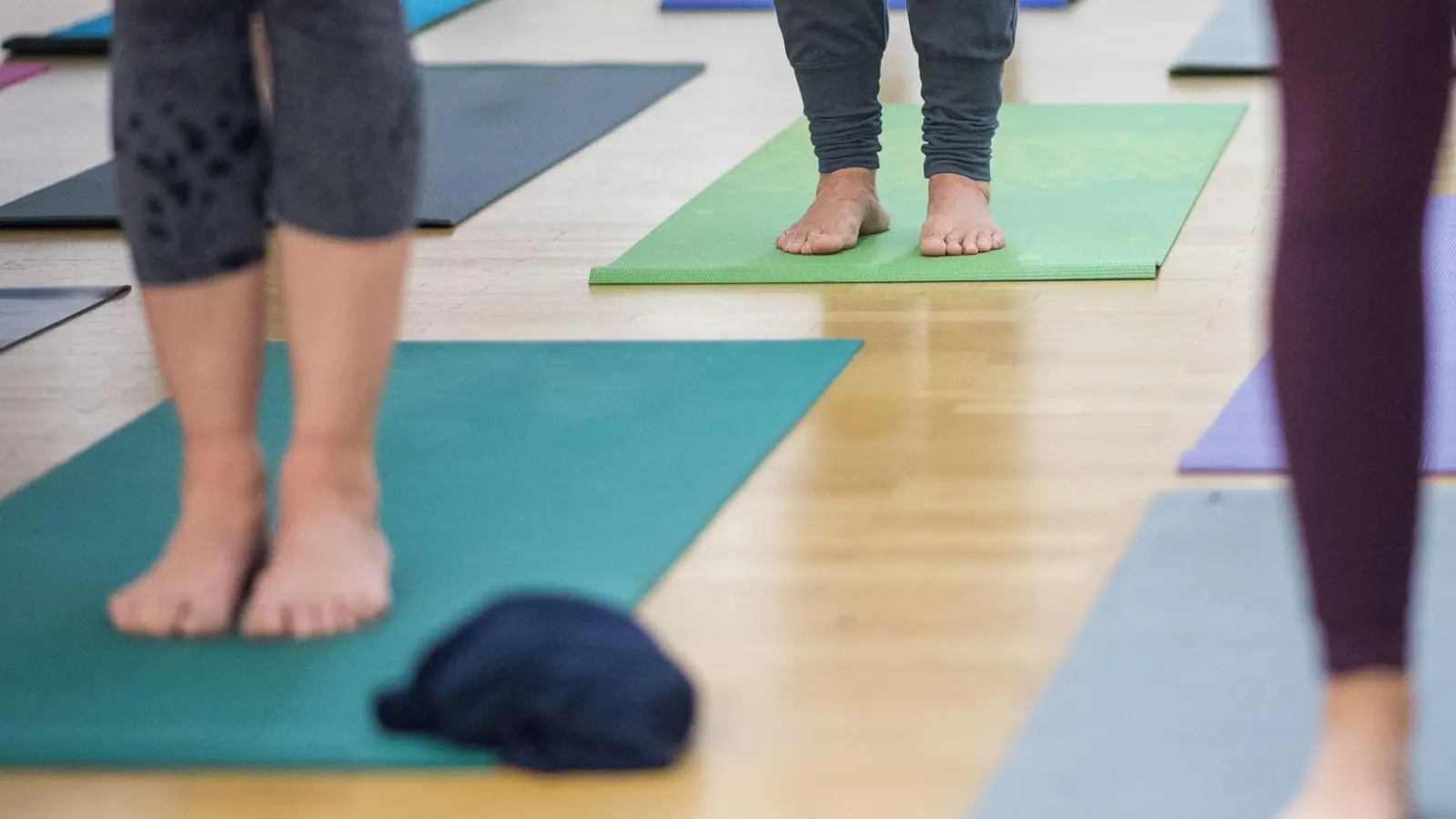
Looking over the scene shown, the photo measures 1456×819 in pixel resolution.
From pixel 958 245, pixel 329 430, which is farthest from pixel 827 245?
pixel 329 430

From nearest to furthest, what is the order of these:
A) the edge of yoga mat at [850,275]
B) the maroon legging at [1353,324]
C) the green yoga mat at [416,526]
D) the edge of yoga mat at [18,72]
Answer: the maroon legging at [1353,324], the green yoga mat at [416,526], the edge of yoga mat at [850,275], the edge of yoga mat at [18,72]

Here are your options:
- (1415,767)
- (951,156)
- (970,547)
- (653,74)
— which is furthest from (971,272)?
(653,74)

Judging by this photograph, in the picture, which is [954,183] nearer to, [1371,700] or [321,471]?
[321,471]

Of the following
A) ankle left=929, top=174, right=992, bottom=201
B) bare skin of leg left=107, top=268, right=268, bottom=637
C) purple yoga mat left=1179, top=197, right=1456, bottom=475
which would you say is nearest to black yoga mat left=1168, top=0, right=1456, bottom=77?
ankle left=929, top=174, right=992, bottom=201

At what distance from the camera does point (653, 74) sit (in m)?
4.36

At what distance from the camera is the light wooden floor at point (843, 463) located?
4.40ft

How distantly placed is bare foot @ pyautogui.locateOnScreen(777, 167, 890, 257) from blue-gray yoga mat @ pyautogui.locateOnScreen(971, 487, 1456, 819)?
3.52ft

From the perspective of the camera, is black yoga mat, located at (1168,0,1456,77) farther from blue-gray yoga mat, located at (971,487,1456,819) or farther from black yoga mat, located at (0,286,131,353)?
blue-gray yoga mat, located at (971,487,1456,819)

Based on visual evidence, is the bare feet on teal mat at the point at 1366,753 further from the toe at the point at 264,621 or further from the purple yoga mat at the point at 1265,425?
the toe at the point at 264,621

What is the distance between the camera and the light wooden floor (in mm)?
1342

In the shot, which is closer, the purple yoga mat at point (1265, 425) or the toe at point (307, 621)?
the toe at point (307, 621)

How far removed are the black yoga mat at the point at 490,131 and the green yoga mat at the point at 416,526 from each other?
722 mm

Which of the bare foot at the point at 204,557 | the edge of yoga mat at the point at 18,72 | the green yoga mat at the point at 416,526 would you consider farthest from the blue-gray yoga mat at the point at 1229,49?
the bare foot at the point at 204,557

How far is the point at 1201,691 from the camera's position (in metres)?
1.39
